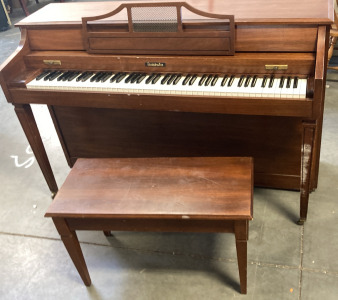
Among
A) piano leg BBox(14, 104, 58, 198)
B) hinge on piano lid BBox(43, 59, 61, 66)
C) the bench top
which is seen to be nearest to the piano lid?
hinge on piano lid BBox(43, 59, 61, 66)

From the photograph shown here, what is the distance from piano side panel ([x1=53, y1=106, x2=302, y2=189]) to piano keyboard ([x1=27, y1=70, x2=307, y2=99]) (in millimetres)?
334

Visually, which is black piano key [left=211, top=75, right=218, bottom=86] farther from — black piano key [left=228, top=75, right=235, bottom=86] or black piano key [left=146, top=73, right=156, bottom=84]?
black piano key [left=146, top=73, right=156, bottom=84]

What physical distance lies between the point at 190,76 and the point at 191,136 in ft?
1.56

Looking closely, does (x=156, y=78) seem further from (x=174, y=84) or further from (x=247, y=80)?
(x=247, y=80)

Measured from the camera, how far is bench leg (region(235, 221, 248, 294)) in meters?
1.59

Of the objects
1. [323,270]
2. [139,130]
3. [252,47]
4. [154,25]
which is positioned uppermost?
[154,25]

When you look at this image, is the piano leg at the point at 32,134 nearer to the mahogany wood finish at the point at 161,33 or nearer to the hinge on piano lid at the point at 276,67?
the mahogany wood finish at the point at 161,33

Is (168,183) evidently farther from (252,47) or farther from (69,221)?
(252,47)

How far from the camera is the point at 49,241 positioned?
7.64 feet

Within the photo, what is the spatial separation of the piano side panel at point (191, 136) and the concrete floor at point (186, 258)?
216 millimetres

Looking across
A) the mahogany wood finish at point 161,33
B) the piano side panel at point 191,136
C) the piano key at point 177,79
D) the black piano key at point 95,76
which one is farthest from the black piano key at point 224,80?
Result: the black piano key at point 95,76

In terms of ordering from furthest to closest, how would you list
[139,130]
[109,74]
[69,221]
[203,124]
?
1. [139,130]
2. [203,124]
3. [109,74]
4. [69,221]

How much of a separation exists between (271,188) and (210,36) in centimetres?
108

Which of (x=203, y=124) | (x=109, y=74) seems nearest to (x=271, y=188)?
(x=203, y=124)
